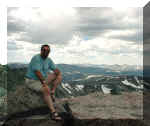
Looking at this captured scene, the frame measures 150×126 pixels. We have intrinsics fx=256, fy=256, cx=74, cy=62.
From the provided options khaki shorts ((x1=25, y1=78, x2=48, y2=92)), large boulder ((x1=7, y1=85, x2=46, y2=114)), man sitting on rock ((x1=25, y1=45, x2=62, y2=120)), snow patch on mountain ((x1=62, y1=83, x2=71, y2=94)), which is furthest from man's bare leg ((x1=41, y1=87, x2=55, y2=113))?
snow patch on mountain ((x1=62, y1=83, x2=71, y2=94))

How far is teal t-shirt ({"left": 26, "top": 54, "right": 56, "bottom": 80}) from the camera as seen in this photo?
4313mm

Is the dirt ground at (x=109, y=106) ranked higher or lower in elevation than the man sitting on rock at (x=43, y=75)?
lower

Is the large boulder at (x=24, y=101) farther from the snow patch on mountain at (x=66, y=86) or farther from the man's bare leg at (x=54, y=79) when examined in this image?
the snow patch on mountain at (x=66, y=86)

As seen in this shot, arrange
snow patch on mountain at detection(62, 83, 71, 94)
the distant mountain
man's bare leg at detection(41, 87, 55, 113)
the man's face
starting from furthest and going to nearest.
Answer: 1. the distant mountain
2. snow patch on mountain at detection(62, 83, 71, 94)
3. the man's face
4. man's bare leg at detection(41, 87, 55, 113)

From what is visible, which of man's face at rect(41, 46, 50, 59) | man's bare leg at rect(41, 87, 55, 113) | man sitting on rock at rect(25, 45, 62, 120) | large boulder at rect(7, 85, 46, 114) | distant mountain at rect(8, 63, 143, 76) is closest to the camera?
man's bare leg at rect(41, 87, 55, 113)

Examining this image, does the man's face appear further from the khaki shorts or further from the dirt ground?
the dirt ground

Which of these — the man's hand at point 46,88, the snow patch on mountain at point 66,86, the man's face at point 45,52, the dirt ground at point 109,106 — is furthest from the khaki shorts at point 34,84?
the snow patch on mountain at point 66,86

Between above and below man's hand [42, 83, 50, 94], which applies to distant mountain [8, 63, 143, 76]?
above

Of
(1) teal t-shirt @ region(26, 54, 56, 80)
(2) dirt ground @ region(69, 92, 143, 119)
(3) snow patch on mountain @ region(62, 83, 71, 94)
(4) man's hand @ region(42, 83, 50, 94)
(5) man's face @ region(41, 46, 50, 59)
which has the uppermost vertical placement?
(5) man's face @ region(41, 46, 50, 59)

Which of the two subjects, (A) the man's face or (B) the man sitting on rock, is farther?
(A) the man's face

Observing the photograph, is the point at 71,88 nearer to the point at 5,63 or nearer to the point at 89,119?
the point at 5,63

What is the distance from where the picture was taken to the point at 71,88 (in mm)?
6125

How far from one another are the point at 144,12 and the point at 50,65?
2.29 metres

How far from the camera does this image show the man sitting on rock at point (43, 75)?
13.9ft
